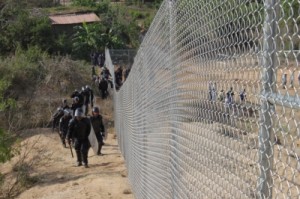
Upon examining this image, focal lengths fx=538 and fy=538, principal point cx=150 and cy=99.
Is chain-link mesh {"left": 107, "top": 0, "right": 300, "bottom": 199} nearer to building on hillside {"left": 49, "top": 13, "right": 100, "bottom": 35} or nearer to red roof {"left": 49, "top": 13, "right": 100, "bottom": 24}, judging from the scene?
building on hillside {"left": 49, "top": 13, "right": 100, "bottom": 35}

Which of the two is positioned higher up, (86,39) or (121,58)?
(86,39)

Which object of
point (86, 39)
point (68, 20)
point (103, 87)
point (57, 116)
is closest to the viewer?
point (57, 116)

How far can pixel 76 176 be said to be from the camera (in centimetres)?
1221

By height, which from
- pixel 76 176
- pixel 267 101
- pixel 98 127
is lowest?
pixel 76 176

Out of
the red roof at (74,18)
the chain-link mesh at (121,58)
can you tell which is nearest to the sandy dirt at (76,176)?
the chain-link mesh at (121,58)

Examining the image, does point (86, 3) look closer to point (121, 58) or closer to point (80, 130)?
point (121, 58)

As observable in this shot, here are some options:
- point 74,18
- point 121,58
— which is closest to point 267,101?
point 121,58

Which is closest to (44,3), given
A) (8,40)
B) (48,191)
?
(8,40)

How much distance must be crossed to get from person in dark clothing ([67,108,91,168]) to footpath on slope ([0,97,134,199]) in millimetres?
480

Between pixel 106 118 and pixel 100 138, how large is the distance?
915 centimetres

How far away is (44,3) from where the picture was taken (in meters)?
51.3

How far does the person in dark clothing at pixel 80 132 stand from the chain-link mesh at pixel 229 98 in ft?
24.9

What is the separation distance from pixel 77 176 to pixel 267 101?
1049 centimetres

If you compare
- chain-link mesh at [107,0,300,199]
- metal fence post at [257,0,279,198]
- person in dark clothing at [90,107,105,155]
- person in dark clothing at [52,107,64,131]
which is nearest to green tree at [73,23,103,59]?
person in dark clothing at [52,107,64,131]
